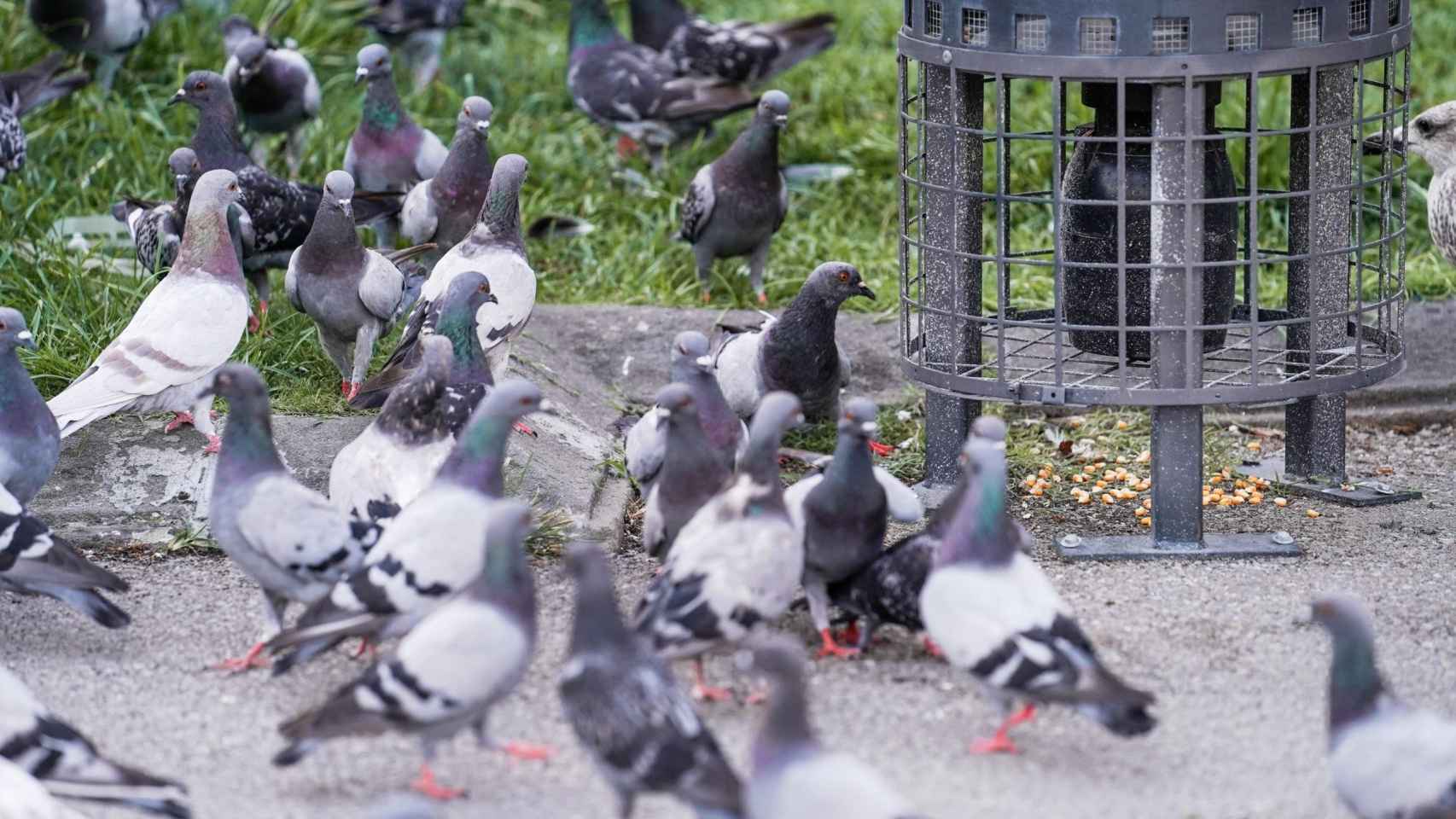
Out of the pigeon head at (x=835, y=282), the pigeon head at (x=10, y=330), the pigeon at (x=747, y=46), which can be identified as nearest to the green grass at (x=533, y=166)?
the pigeon at (x=747, y=46)

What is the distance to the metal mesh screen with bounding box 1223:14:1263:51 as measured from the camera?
508cm

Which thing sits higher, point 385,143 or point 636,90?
point 385,143

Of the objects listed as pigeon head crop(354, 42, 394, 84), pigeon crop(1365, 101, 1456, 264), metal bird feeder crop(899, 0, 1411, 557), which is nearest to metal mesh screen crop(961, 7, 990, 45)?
metal bird feeder crop(899, 0, 1411, 557)

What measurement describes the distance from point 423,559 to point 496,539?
0.51 m

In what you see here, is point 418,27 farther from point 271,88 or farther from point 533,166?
point 271,88

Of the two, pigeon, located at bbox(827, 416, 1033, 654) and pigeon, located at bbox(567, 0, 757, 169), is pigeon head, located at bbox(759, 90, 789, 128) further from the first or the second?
pigeon, located at bbox(827, 416, 1033, 654)

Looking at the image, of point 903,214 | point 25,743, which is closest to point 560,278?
point 903,214

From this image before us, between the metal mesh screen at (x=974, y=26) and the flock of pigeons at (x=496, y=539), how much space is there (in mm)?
1123

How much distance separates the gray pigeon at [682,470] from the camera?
16.2 feet

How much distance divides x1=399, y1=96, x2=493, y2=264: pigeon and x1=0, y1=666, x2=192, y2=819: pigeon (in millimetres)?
3738

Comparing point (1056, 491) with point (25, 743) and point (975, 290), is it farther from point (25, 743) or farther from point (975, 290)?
point (25, 743)

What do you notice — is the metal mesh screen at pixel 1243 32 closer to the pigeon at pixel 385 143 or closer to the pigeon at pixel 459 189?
the pigeon at pixel 459 189

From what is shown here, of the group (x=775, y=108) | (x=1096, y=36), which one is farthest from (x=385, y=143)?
(x=1096, y=36)

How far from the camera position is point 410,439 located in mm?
5277
